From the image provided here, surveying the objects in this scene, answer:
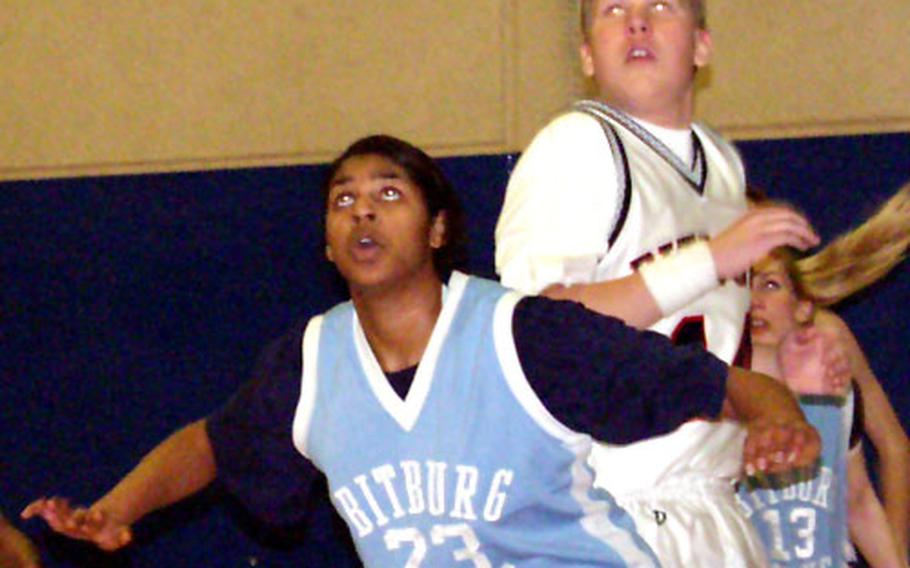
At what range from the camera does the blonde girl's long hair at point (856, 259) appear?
3826 millimetres

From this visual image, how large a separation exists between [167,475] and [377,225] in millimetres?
545

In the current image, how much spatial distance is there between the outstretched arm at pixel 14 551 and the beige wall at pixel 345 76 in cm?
184

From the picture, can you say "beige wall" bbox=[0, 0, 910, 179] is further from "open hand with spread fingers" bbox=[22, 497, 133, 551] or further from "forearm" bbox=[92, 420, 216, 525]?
"open hand with spread fingers" bbox=[22, 497, 133, 551]

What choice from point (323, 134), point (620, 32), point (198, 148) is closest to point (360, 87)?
point (323, 134)

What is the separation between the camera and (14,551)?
3115 mm

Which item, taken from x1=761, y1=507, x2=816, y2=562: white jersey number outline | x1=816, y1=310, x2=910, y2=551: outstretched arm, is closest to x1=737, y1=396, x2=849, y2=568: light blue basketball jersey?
x1=761, y1=507, x2=816, y2=562: white jersey number outline

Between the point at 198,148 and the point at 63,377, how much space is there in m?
0.77

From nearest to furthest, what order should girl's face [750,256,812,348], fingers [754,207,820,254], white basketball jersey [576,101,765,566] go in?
1. fingers [754,207,820,254]
2. white basketball jersey [576,101,765,566]
3. girl's face [750,256,812,348]

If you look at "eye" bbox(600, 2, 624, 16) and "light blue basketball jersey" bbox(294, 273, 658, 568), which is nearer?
"light blue basketball jersey" bbox(294, 273, 658, 568)

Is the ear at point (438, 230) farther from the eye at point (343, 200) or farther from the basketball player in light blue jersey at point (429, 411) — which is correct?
the eye at point (343, 200)

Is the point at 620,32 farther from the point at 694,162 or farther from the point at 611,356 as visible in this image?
the point at 611,356

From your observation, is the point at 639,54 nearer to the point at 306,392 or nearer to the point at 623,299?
the point at 623,299

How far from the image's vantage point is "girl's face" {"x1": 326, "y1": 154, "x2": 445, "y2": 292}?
2713mm

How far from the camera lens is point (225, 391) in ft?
15.6
